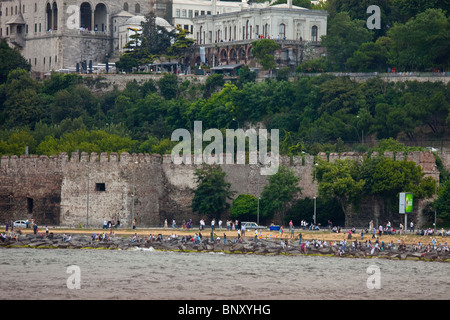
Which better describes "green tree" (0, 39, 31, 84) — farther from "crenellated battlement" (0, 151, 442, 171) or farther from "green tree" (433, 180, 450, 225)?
"green tree" (433, 180, 450, 225)

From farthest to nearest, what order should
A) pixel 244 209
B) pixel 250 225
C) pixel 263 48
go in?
pixel 263 48, pixel 244 209, pixel 250 225

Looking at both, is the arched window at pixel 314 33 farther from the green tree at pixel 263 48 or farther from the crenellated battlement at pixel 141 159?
the crenellated battlement at pixel 141 159

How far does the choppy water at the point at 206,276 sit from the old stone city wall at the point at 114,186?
882 centimetres

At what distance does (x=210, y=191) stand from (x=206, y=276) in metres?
20.0

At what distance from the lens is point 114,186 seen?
82.4 metres

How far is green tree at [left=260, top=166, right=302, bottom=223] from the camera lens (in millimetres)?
82625

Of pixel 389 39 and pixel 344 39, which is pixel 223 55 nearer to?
pixel 344 39

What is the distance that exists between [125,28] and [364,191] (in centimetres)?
5141

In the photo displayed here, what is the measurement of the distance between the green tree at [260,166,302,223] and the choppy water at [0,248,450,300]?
10929 millimetres

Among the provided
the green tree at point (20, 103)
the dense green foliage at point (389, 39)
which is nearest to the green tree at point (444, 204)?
the dense green foliage at point (389, 39)

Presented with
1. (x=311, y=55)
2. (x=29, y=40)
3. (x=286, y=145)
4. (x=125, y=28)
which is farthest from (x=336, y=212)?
(x=29, y=40)

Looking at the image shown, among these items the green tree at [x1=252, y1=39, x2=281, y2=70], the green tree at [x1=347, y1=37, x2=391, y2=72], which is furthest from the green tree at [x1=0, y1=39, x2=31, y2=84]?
the green tree at [x1=347, y1=37, x2=391, y2=72]

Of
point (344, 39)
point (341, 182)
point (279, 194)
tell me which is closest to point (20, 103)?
point (344, 39)
